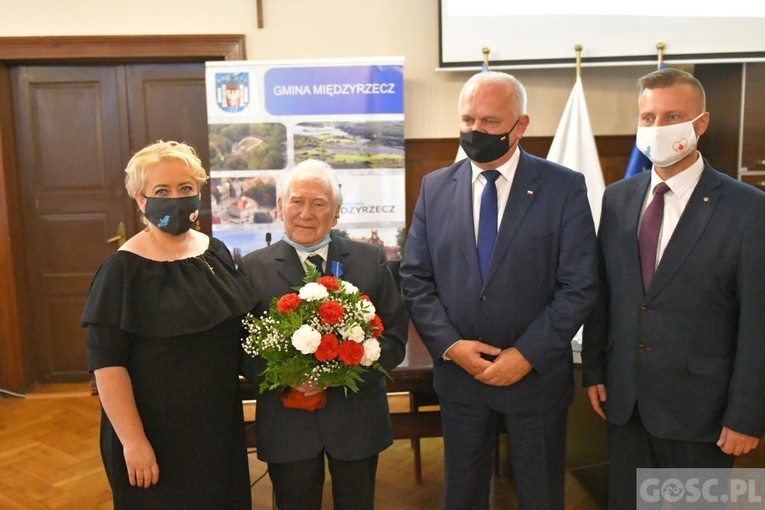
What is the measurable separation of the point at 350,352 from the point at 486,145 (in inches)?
30.0

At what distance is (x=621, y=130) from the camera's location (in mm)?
4566

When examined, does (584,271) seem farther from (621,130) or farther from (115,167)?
(115,167)

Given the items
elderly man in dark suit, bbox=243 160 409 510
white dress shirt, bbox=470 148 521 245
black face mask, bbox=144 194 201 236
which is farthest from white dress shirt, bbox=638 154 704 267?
black face mask, bbox=144 194 201 236

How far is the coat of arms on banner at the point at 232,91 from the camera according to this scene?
13.6 ft

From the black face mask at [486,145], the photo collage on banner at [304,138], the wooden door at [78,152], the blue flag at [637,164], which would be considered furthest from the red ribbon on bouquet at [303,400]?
the wooden door at [78,152]

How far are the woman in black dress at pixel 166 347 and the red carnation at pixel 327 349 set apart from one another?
291mm

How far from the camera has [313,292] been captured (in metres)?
1.75

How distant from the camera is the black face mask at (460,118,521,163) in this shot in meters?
1.97

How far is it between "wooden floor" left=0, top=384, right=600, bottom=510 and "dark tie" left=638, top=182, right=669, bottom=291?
141 centimetres

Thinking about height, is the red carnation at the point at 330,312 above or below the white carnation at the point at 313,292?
below

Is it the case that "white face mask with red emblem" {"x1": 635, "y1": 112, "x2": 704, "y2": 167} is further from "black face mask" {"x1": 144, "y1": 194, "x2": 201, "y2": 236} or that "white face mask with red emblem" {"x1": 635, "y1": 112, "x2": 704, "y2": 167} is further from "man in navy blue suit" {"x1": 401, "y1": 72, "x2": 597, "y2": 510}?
"black face mask" {"x1": 144, "y1": 194, "x2": 201, "y2": 236}

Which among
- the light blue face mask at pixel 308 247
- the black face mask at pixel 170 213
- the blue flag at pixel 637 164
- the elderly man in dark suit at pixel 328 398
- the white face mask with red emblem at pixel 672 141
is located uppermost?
the white face mask with red emblem at pixel 672 141

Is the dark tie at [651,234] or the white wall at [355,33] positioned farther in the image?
the white wall at [355,33]

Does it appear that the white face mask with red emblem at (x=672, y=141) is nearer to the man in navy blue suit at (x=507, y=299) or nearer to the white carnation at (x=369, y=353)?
the man in navy blue suit at (x=507, y=299)
